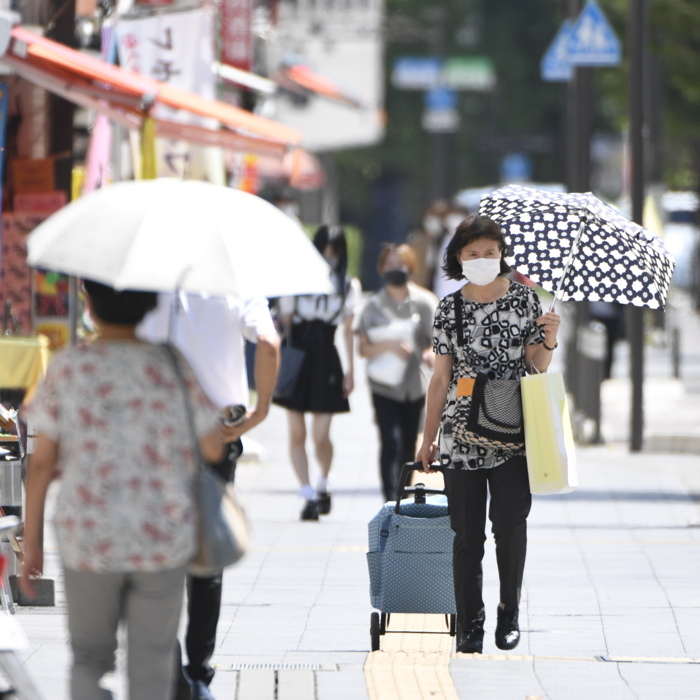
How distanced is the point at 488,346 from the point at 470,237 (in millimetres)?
428

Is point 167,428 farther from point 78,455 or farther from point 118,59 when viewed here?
point 118,59

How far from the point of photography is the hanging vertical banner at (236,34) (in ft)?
58.1

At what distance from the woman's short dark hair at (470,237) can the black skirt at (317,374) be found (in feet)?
13.1

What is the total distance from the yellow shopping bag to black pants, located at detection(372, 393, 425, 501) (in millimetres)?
3952

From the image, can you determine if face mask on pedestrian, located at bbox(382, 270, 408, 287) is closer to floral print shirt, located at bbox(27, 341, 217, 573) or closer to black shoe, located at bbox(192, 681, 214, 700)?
black shoe, located at bbox(192, 681, 214, 700)

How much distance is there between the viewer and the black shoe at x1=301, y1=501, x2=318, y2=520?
10.5m

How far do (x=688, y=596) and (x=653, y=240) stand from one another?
6.27 ft

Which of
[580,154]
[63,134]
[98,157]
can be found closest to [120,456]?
[63,134]

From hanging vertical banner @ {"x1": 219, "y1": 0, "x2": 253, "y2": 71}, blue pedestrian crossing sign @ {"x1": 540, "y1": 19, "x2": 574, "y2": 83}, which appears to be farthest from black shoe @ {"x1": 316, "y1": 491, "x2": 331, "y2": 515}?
hanging vertical banner @ {"x1": 219, "y1": 0, "x2": 253, "y2": 71}

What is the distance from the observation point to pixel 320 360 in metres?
10.6

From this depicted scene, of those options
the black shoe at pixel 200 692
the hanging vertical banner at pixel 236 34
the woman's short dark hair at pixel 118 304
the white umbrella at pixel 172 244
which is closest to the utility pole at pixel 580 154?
Answer: the hanging vertical banner at pixel 236 34

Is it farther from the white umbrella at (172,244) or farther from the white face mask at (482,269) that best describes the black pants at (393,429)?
the white umbrella at (172,244)

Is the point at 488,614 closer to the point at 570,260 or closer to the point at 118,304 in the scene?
the point at 570,260

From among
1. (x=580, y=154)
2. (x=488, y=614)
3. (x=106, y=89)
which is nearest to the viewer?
(x=488, y=614)
